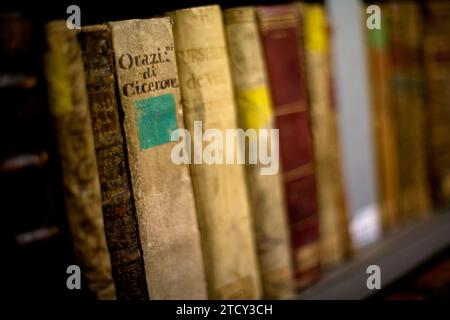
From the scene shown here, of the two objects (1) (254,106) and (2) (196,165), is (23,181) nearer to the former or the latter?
(2) (196,165)

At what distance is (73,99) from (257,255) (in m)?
0.34

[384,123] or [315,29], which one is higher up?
[315,29]

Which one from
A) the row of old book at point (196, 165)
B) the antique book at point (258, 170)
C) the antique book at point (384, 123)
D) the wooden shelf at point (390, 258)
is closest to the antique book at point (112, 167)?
the row of old book at point (196, 165)

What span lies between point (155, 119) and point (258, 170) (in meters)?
0.19

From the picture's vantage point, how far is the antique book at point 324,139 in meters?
0.77

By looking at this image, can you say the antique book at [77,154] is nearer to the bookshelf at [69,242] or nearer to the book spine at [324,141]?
the bookshelf at [69,242]

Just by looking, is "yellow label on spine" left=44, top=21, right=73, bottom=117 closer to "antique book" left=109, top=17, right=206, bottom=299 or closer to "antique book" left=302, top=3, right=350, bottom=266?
"antique book" left=109, top=17, right=206, bottom=299

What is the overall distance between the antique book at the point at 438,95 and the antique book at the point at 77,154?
2.40ft

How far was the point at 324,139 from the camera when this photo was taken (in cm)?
81

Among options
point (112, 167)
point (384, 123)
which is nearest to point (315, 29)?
point (384, 123)

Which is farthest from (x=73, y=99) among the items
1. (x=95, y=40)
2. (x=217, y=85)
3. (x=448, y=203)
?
(x=448, y=203)

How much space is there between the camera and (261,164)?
687 mm

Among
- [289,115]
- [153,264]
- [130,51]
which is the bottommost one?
[153,264]
